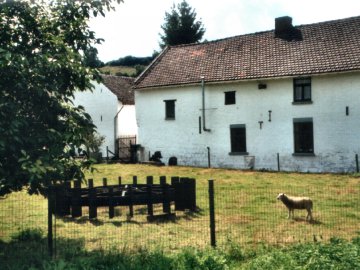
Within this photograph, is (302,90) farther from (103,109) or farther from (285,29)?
(103,109)

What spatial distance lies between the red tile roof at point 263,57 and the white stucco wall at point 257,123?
611 mm

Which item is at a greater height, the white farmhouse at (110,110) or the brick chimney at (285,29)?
the brick chimney at (285,29)

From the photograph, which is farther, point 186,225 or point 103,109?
point 103,109

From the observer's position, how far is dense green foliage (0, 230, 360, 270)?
718cm

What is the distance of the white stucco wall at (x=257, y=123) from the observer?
2375 centimetres

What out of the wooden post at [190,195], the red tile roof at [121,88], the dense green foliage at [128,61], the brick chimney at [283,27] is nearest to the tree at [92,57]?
the wooden post at [190,195]

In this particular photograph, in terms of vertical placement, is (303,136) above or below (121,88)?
below

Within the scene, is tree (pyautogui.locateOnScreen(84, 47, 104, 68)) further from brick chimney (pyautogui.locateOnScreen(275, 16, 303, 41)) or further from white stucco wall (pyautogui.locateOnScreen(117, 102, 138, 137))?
white stucco wall (pyautogui.locateOnScreen(117, 102, 138, 137))

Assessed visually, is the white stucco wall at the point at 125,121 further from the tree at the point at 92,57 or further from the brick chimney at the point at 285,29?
the tree at the point at 92,57

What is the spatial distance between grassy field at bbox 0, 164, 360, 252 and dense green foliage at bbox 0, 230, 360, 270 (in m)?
0.75

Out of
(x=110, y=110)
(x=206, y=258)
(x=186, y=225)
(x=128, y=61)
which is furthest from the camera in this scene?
(x=128, y=61)

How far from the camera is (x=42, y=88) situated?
7766 mm

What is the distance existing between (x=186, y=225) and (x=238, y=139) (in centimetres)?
1664

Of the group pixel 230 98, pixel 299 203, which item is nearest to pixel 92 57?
pixel 299 203
